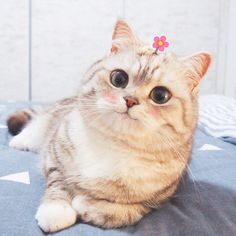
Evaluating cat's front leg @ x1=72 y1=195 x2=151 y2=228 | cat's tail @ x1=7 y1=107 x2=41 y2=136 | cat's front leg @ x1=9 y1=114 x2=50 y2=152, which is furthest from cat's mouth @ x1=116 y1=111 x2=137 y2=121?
cat's tail @ x1=7 y1=107 x2=41 y2=136

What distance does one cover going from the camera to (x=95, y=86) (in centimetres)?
95

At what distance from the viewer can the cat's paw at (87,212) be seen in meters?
0.83

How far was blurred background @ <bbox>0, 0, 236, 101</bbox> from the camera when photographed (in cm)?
305

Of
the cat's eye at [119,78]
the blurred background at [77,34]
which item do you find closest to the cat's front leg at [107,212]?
the cat's eye at [119,78]

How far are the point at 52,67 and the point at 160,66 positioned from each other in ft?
7.60

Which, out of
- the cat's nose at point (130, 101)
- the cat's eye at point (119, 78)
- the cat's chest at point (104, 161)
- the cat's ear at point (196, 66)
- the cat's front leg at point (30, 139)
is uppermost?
the cat's ear at point (196, 66)

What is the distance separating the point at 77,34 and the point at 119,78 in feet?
7.52

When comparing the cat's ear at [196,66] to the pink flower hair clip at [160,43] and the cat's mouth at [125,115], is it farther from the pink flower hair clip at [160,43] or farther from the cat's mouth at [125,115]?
the cat's mouth at [125,115]

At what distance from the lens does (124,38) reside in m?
1.01

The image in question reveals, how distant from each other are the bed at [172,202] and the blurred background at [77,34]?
190 centimetres

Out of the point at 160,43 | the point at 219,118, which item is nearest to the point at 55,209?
the point at 160,43

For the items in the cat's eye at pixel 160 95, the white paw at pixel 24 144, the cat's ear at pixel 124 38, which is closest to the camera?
the cat's eye at pixel 160 95

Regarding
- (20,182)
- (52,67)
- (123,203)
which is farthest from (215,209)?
(52,67)

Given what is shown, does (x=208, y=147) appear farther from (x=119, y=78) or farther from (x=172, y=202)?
(x=119, y=78)
